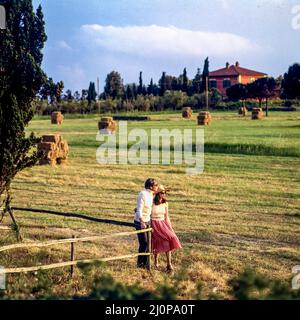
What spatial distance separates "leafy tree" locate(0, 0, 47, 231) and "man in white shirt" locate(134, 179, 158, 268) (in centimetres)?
265

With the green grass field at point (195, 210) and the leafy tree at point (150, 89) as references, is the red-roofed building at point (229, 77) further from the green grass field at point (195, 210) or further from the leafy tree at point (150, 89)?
the green grass field at point (195, 210)

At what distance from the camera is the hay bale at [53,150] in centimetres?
2631

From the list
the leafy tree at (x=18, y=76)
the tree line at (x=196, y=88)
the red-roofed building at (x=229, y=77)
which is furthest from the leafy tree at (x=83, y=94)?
the leafy tree at (x=18, y=76)

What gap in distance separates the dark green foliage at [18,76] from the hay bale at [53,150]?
14337mm

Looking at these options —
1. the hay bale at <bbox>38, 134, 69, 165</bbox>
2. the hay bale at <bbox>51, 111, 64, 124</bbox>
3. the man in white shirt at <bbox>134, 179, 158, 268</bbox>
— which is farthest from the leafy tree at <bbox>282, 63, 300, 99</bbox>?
the man in white shirt at <bbox>134, 179, 158, 268</bbox>

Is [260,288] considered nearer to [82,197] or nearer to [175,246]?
[175,246]

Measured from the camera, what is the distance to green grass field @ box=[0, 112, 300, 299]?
34.9ft

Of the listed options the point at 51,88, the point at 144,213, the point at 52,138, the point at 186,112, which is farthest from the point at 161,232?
the point at 186,112

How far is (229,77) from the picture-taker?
7938 centimetres

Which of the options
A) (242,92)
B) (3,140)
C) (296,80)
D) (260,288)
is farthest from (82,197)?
(242,92)

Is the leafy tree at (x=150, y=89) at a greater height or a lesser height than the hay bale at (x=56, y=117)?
greater

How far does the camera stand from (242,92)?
6950cm

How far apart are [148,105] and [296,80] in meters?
16.6

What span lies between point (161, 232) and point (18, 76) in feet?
12.7
